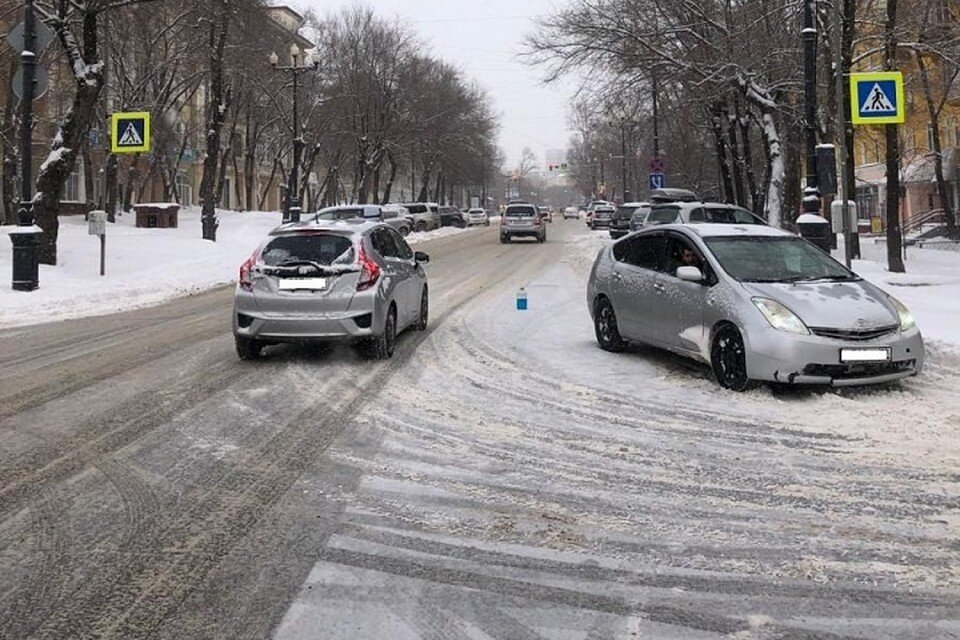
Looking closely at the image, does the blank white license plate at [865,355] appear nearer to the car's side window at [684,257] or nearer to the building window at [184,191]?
the car's side window at [684,257]

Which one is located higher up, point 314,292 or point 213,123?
point 213,123

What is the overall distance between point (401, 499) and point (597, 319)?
5.69 meters

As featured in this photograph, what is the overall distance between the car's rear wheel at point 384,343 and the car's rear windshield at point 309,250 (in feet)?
2.82

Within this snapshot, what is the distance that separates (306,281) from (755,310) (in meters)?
4.45

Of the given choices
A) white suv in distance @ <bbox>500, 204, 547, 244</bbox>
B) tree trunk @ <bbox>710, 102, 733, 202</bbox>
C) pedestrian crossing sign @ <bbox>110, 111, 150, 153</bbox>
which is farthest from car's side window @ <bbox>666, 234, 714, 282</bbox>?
white suv in distance @ <bbox>500, 204, 547, 244</bbox>

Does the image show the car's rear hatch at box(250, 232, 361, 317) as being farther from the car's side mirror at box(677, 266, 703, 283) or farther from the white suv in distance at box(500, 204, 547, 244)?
the white suv in distance at box(500, 204, 547, 244)

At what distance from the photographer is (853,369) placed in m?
7.00

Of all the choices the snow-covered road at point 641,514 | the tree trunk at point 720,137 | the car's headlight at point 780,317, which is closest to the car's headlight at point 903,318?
the snow-covered road at point 641,514

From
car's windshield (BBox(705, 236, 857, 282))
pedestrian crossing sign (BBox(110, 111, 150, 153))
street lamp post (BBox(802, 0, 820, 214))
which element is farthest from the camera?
pedestrian crossing sign (BBox(110, 111, 150, 153))

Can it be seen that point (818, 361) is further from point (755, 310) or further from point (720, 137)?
point (720, 137)

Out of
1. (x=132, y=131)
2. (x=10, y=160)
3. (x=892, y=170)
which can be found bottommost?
(x=892, y=170)

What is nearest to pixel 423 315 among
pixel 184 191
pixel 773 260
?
pixel 773 260

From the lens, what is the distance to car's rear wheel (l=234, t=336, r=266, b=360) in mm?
9133

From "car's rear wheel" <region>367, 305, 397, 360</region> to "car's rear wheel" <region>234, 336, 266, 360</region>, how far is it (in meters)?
1.20
